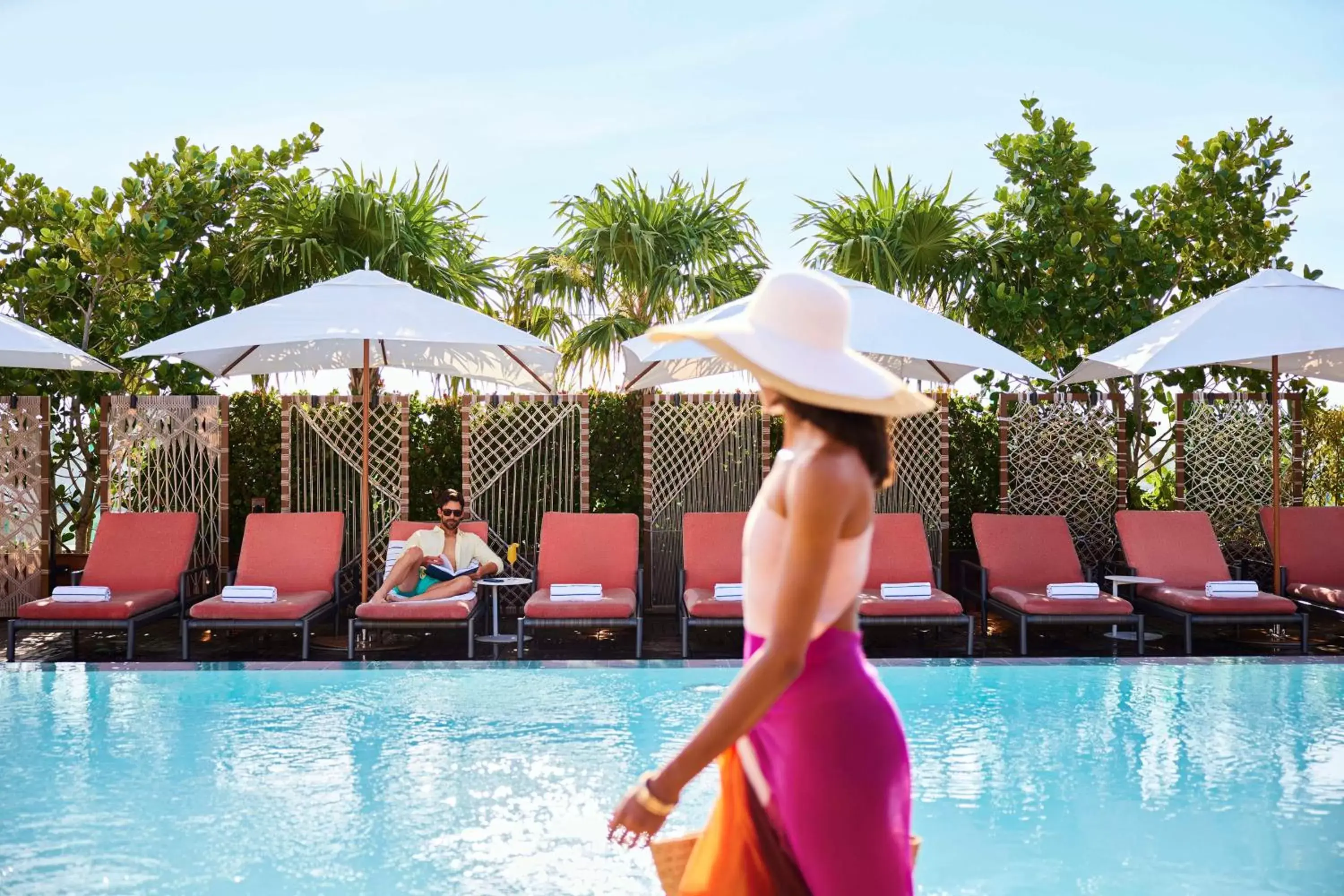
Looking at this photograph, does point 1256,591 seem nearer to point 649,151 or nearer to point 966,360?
point 966,360

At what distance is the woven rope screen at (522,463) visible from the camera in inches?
359

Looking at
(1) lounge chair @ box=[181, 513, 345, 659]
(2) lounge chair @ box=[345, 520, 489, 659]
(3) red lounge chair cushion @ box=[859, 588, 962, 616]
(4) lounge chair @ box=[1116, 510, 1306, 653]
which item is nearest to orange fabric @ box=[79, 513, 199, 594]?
(1) lounge chair @ box=[181, 513, 345, 659]

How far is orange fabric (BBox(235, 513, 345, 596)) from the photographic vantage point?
783 cm

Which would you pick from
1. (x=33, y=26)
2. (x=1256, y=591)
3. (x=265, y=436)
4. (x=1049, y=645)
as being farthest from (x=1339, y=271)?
(x=33, y=26)

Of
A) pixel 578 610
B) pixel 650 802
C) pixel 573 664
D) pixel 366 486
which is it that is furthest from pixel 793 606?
pixel 366 486

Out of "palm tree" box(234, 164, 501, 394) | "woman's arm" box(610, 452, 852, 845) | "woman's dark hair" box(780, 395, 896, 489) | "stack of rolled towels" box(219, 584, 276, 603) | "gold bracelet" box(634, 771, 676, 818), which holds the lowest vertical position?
"stack of rolled towels" box(219, 584, 276, 603)

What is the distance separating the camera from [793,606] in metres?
1.55

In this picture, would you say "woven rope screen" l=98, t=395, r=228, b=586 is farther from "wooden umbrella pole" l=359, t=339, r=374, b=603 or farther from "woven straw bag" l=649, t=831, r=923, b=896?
"woven straw bag" l=649, t=831, r=923, b=896

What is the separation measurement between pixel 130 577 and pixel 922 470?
619 cm

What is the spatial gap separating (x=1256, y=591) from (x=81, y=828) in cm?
690

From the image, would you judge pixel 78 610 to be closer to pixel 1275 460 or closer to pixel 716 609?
pixel 716 609

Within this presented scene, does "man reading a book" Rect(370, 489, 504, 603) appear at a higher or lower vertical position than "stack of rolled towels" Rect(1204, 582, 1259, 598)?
higher

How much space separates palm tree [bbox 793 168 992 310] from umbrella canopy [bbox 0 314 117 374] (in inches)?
271

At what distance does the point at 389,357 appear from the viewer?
9.11 meters
